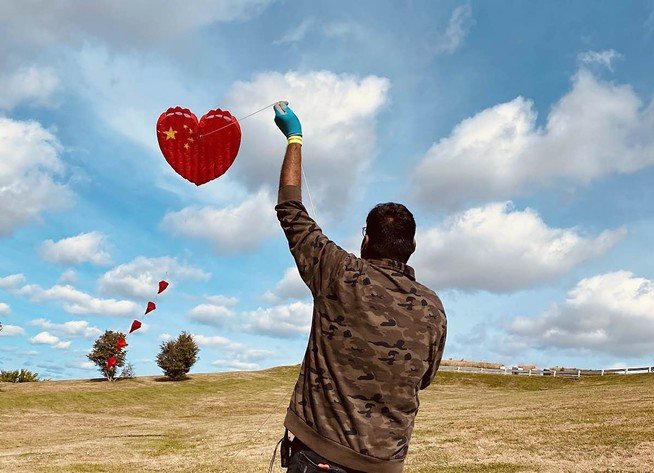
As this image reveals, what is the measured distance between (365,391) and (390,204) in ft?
3.18

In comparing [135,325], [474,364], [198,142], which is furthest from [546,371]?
[198,142]

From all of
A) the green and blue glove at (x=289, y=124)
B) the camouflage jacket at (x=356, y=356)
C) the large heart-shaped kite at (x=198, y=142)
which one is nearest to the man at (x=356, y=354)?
the camouflage jacket at (x=356, y=356)

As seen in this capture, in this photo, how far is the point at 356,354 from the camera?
10.5 ft

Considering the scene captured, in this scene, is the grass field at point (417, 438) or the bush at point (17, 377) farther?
the bush at point (17, 377)

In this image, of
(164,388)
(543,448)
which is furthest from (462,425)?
(164,388)

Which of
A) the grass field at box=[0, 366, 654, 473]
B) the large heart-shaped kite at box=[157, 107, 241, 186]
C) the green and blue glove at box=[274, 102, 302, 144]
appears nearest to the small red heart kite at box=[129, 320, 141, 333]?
the grass field at box=[0, 366, 654, 473]

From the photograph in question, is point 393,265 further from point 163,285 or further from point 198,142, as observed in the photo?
point 163,285

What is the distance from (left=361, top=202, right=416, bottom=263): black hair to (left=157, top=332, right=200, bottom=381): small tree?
60.3 metres

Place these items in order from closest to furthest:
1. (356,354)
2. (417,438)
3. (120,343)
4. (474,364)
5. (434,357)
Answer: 1. (356,354)
2. (434,357)
3. (417,438)
4. (120,343)
5. (474,364)

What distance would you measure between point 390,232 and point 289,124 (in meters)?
0.90

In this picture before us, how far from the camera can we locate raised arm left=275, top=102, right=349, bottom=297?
322cm

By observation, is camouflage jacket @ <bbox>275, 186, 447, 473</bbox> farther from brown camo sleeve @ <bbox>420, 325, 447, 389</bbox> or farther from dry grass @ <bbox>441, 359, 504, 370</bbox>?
dry grass @ <bbox>441, 359, 504, 370</bbox>

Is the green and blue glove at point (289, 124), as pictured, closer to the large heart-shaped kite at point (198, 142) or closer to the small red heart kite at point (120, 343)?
the large heart-shaped kite at point (198, 142)

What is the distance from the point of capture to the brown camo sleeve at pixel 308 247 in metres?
3.21
